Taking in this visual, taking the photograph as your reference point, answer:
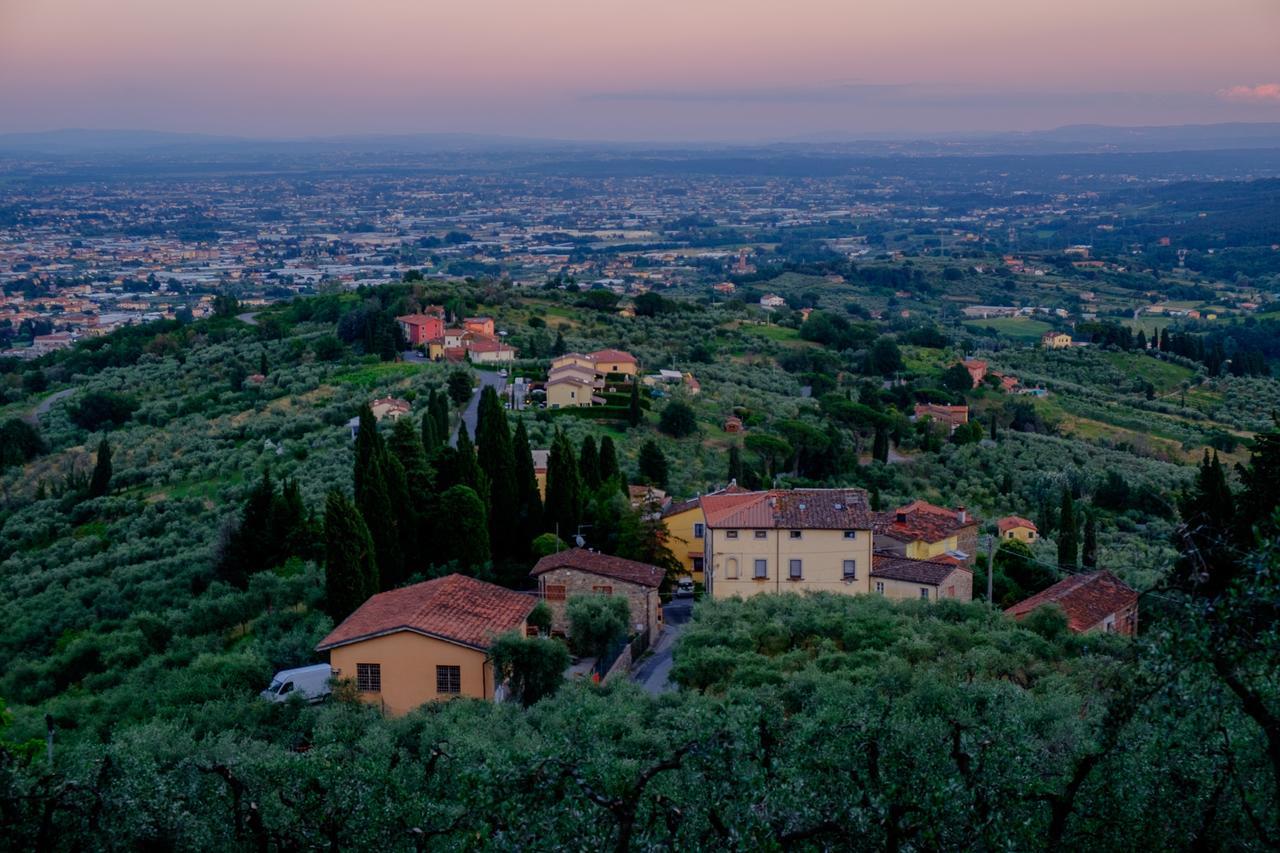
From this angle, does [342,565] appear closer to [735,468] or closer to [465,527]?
[465,527]

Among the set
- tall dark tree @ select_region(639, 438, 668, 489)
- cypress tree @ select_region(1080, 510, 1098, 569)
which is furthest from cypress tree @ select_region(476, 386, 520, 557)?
cypress tree @ select_region(1080, 510, 1098, 569)

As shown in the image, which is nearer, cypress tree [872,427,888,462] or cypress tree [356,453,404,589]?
cypress tree [356,453,404,589]

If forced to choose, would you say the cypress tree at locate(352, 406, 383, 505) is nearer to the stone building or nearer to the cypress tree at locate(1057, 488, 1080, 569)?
the stone building

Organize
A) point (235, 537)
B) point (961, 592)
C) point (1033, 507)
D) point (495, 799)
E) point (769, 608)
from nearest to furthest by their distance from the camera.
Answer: point (495, 799) → point (769, 608) → point (961, 592) → point (235, 537) → point (1033, 507)

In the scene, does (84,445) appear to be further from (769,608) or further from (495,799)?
(495,799)

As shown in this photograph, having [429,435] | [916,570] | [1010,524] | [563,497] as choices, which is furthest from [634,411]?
[916,570]

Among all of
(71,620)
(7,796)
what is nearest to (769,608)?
(7,796)

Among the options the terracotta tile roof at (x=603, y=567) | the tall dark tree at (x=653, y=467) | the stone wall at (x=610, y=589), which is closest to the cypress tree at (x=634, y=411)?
the tall dark tree at (x=653, y=467)
